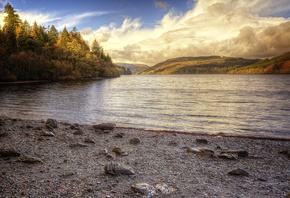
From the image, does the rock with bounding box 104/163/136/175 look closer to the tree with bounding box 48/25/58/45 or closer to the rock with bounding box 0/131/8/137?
the rock with bounding box 0/131/8/137

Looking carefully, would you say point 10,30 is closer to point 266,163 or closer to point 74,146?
point 74,146

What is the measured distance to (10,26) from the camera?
8825cm

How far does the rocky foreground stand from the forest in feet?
272

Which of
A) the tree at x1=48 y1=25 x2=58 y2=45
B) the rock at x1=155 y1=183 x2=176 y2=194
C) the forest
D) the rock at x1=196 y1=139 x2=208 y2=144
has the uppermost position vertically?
the tree at x1=48 y1=25 x2=58 y2=45

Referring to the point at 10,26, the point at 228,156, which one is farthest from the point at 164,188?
the point at 10,26

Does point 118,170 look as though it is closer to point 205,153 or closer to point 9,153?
point 205,153

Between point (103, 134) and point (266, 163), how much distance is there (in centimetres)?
1111

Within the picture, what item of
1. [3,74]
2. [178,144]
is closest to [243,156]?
[178,144]

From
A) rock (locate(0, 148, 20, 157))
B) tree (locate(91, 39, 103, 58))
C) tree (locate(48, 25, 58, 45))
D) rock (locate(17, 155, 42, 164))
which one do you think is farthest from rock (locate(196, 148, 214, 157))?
A: tree (locate(91, 39, 103, 58))

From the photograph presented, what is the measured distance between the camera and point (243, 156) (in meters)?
9.95

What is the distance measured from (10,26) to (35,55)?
18269mm

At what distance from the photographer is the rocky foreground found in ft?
20.5

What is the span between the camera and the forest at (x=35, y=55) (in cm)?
7938

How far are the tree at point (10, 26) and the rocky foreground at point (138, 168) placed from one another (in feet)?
321
